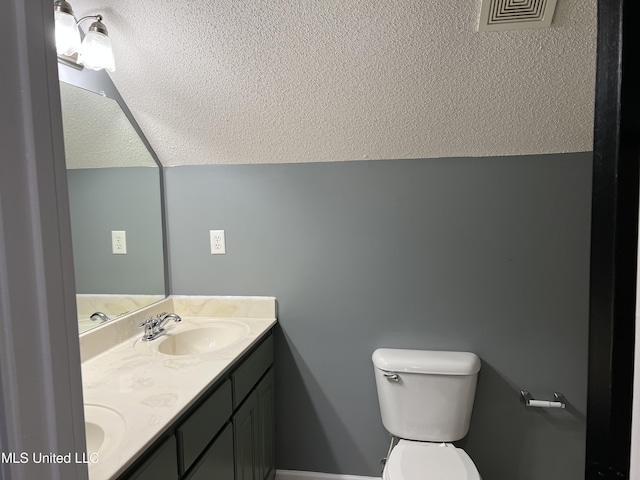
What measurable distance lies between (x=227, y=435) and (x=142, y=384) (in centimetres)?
36

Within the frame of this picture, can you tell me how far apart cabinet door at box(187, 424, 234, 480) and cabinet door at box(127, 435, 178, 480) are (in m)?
0.11

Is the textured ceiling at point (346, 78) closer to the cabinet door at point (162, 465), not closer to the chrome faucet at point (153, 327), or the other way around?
the chrome faucet at point (153, 327)

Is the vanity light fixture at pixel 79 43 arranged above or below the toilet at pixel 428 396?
above

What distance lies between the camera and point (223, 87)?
1.46 metres

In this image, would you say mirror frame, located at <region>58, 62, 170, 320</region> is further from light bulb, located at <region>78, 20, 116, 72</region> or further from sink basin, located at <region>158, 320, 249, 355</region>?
sink basin, located at <region>158, 320, 249, 355</region>

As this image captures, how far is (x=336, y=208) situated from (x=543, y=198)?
0.97 m

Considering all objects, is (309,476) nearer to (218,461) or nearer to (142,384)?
(218,461)

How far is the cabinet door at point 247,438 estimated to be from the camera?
129 centimetres

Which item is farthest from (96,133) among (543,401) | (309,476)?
(543,401)

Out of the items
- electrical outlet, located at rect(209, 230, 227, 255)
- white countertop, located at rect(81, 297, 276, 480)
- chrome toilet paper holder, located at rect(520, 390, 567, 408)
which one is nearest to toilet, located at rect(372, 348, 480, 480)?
chrome toilet paper holder, located at rect(520, 390, 567, 408)

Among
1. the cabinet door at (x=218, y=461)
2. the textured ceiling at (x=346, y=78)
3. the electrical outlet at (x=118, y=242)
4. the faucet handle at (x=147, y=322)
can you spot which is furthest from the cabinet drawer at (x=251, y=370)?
the textured ceiling at (x=346, y=78)

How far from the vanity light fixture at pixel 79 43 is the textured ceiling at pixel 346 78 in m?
0.10

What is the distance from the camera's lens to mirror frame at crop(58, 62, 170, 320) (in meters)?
1.29

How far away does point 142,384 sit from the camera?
1.06 metres
